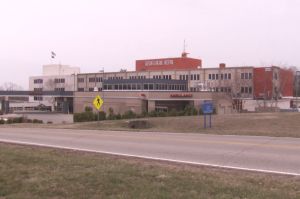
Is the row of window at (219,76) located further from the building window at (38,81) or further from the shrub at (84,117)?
the building window at (38,81)

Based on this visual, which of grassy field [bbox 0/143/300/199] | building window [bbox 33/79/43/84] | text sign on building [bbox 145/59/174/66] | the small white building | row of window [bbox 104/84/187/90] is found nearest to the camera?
grassy field [bbox 0/143/300/199]

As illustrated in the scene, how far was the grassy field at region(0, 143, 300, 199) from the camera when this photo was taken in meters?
7.03

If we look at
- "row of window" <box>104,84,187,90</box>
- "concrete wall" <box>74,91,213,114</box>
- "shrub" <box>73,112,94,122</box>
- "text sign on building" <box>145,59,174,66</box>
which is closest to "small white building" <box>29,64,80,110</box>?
"text sign on building" <box>145,59,174,66</box>

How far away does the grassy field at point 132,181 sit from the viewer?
7031mm

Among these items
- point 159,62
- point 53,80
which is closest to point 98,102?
point 159,62

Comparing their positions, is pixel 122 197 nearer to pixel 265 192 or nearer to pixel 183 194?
pixel 183 194

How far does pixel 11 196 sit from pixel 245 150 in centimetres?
828

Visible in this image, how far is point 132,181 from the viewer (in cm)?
793

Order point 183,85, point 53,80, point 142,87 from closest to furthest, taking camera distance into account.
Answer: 1. point 142,87
2. point 183,85
3. point 53,80

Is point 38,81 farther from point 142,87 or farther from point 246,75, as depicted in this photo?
point 246,75

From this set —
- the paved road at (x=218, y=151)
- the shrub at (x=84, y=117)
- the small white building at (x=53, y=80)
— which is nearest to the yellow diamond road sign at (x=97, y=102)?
the paved road at (x=218, y=151)

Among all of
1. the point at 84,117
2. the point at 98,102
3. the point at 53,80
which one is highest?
the point at 53,80

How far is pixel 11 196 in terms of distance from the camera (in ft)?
23.3

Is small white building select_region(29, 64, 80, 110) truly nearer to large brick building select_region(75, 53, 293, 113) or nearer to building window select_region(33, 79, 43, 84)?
building window select_region(33, 79, 43, 84)
